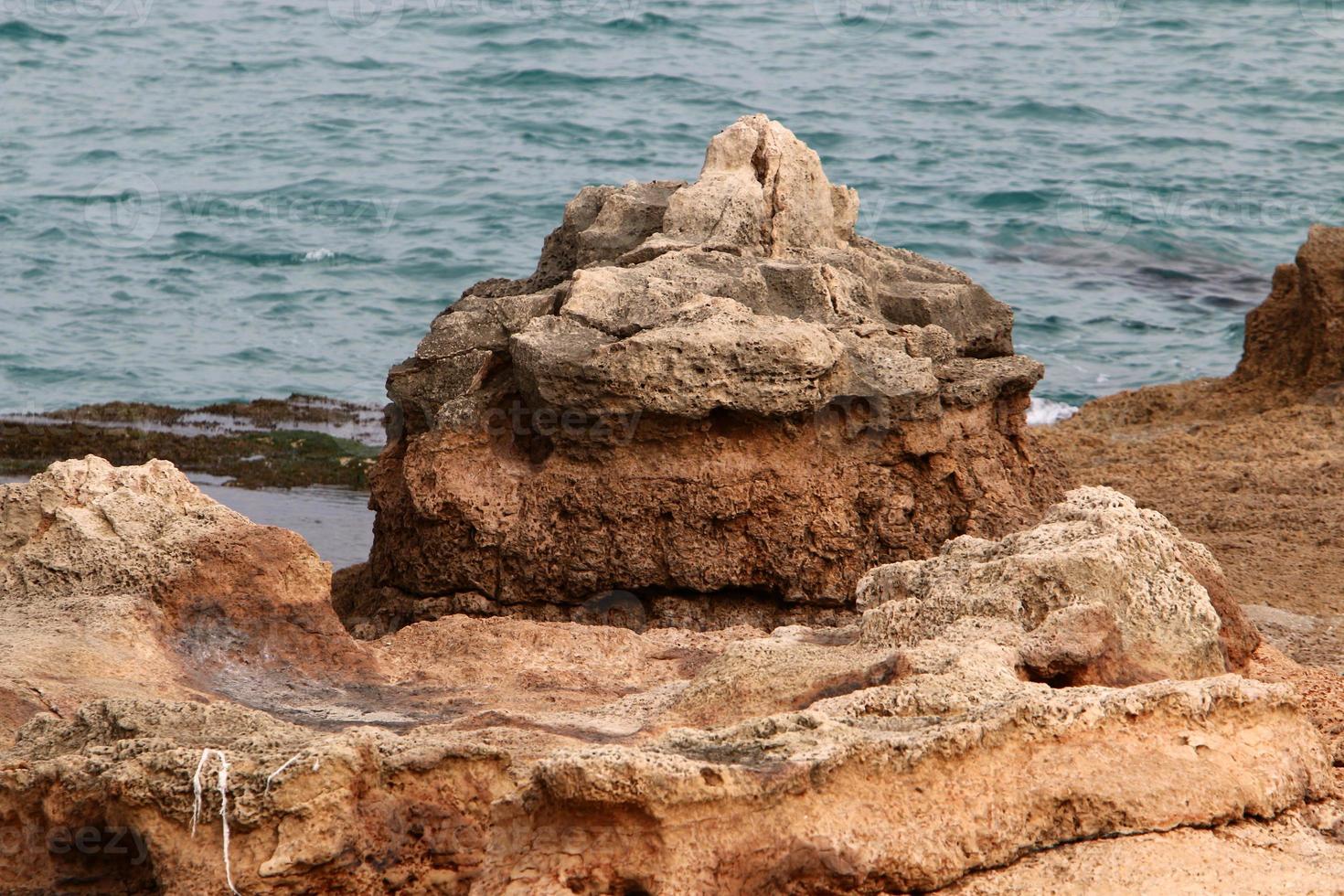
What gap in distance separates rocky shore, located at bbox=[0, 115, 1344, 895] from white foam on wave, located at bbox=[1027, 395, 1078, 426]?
4926 millimetres

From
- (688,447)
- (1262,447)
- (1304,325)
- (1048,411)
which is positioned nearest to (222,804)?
(688,447)

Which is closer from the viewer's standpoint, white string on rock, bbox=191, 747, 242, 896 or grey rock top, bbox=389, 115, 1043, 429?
white string on rock, bbox=191, 747, 242, 896

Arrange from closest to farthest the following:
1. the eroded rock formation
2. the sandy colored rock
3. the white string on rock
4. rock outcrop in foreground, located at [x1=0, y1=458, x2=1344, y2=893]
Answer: rock outcrop in foreground, located at [x1=0, y1=458, x2=1344, y2=893], the white string on rock, the sandy colored rock, the eroded rock formation

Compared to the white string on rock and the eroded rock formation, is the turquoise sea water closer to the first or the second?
the eroded rock formation

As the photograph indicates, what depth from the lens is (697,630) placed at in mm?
A: 6410

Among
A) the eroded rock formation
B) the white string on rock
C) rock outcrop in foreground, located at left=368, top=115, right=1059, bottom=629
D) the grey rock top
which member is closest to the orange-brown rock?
the eroded rock formation

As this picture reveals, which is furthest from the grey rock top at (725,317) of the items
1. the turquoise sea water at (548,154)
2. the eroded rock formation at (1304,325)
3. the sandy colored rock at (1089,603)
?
the turquoise sea water at (548,154)

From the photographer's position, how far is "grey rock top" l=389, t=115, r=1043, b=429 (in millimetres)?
6062

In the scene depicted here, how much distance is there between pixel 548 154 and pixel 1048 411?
34.2ft

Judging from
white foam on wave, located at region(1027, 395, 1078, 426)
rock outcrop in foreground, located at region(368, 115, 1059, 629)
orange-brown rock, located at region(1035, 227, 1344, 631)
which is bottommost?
white foam on wave, located at region(1027, 395, 1078, 426)

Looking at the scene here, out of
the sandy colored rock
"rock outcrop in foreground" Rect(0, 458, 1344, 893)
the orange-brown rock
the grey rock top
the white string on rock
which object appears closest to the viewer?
"rock outcrop in foreground" Rect(0, 458, 1344, 893)

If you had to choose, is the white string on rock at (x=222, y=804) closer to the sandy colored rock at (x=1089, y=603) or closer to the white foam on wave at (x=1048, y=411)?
the sandy colored rock at (x=1089, y=603)

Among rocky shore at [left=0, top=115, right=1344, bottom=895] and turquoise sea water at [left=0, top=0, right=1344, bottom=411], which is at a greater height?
rocky shore at [left=0, top=115, right=1344, bottom=895]

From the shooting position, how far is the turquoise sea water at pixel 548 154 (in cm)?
1759
